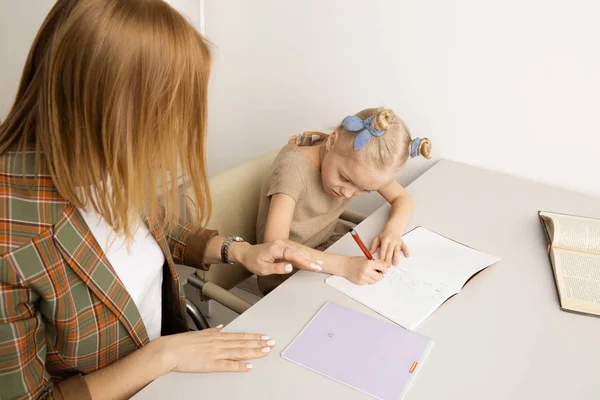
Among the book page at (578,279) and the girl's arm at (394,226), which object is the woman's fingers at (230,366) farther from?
the book page at (578,279)

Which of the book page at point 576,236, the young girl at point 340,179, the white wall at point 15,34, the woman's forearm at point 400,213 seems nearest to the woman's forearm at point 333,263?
the young girl at point 340,179

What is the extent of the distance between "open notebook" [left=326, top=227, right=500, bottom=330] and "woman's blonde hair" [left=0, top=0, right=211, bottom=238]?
53 cm

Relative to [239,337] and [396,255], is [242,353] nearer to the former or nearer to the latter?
[239,337]

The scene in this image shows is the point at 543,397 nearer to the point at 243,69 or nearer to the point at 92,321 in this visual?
the point at 92,321

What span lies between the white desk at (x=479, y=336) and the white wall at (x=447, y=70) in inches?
15.5

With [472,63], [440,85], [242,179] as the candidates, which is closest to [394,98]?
[440,85]

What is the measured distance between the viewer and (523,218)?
141 centimetres

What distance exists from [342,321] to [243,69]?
148cm

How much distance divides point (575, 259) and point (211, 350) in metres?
0.95

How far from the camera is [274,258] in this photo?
108 cm

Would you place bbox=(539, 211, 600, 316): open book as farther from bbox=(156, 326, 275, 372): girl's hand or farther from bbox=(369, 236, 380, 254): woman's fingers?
bbox=(156, 326, 275, 372): girl's hand

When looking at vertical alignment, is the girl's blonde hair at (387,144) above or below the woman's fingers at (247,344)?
above

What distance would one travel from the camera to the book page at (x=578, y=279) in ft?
3.45

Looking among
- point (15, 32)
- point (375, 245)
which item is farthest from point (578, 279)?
point (15, 32)
